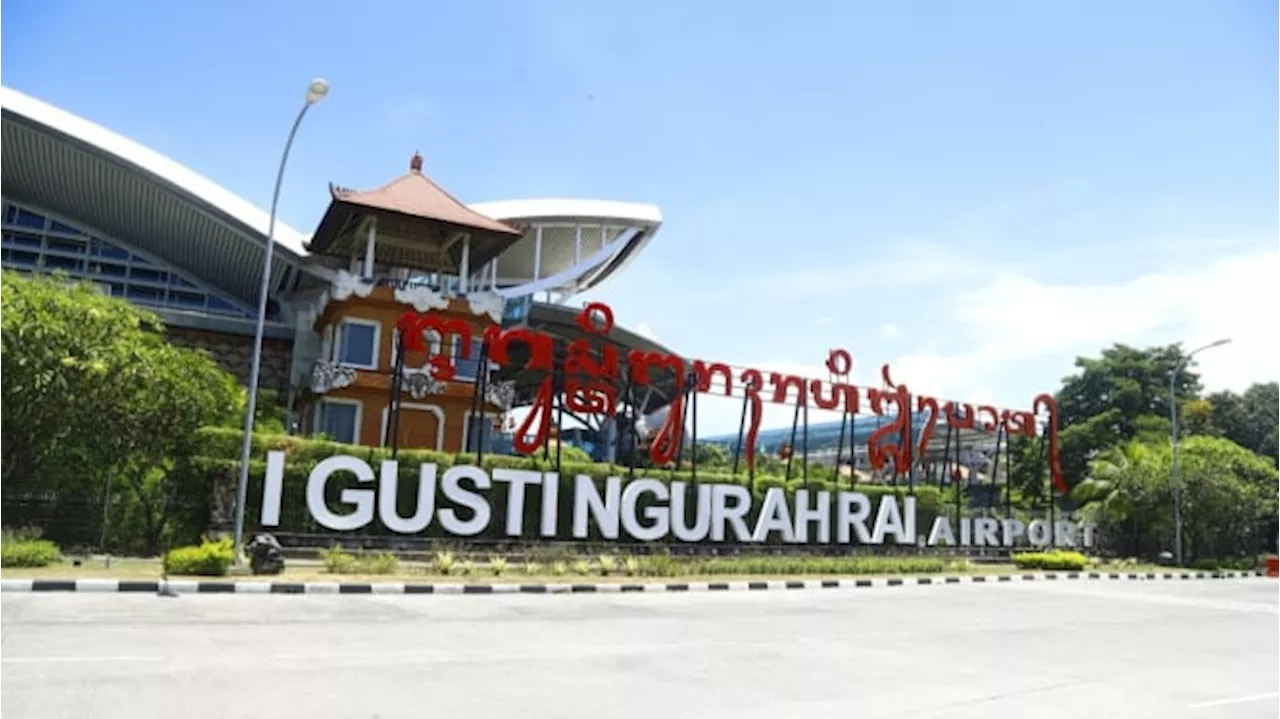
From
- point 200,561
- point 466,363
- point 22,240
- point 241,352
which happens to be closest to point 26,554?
point 200,561

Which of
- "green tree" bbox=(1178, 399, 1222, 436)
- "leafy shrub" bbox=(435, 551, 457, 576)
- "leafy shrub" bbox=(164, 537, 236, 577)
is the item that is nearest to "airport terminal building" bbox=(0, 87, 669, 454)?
"leafy shrub" bbox=(435, 551, 457, 576)

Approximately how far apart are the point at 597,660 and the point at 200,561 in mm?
9092

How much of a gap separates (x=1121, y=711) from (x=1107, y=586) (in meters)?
18.2

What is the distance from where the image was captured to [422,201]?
31.6 metres

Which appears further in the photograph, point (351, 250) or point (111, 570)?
point (351, 250)

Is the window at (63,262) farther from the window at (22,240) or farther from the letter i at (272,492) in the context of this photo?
the letter i at (272,492)

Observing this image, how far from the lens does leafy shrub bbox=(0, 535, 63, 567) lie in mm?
15413

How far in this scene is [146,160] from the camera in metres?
31.9

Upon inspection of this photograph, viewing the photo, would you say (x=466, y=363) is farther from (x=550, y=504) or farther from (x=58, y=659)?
(x=58, y=659)

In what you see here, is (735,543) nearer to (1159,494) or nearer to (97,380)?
(97,380)

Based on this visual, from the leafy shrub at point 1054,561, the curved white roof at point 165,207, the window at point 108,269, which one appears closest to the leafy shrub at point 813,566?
the leafy shrub at point 1054,561

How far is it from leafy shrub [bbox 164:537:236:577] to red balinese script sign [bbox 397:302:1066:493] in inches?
352

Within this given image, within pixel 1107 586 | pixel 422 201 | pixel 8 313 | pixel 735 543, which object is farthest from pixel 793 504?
pixel 8 313

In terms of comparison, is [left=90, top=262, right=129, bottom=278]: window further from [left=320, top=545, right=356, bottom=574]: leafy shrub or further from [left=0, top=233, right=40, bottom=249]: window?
[left=320, top=545, right=356, bottom=574]: leafy shrub
